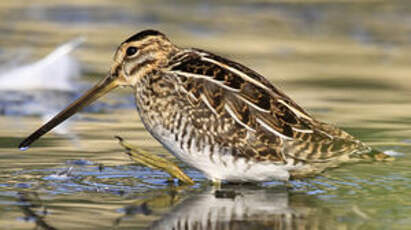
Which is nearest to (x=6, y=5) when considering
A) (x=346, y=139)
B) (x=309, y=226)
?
(x=346, y=139)

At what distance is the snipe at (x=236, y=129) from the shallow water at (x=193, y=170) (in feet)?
0.56

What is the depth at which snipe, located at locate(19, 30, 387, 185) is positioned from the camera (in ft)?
21.3

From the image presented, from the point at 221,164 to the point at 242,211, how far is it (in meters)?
0.68

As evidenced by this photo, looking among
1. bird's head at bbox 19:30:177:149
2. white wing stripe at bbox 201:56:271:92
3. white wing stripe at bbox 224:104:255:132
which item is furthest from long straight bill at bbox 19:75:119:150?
white wing stripe at bbox 224:104:255:132

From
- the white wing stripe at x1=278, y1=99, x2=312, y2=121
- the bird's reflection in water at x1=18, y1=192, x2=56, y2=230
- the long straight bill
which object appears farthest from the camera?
the long straight bill

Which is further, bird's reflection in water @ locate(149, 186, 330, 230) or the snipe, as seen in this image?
the snipe

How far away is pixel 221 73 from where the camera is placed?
6.65 metres

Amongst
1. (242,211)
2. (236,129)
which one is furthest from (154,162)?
(242,211)

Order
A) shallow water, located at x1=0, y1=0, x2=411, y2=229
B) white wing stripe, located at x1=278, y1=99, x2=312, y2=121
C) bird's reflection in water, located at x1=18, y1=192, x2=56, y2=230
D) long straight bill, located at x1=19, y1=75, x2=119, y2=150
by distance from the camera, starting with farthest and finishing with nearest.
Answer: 1. long straight bill, located at x1=19, y1=75, x2=119, y2=150
2. white wing stripe, located at x1=278, y1=99, x2=312, y2=121
3. shallow water, located at x1=0, y1=0, x2=411, y2=229
4. bird's reflection in water, located at x1=18, y1=192, x2=56, y2=230

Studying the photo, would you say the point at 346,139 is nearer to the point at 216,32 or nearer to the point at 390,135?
the point at 390,135

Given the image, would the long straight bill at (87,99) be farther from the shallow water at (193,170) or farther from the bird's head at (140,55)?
the shallow water at (193,170)

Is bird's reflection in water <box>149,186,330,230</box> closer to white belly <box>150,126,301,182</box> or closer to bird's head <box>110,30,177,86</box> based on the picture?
white belly <box>150,126,301,182</box>

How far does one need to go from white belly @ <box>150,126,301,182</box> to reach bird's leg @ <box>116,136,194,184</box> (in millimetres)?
164

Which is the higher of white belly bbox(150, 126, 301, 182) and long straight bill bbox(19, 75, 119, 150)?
long straight bill bbox(19, 75, 119, 150)
